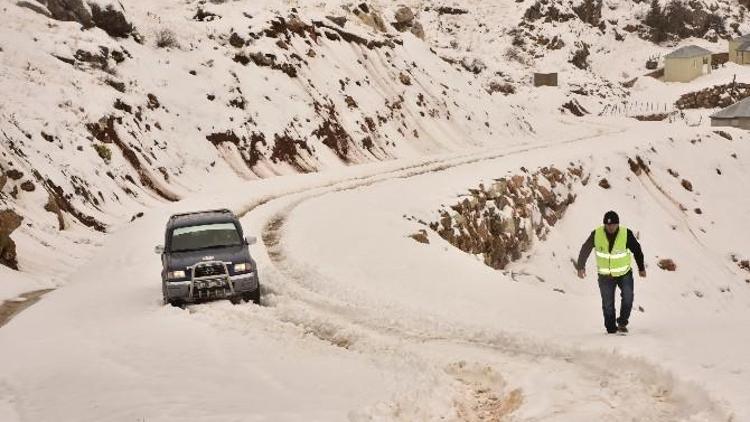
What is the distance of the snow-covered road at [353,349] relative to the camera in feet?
26.0

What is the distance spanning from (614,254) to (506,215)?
1500 centimetres

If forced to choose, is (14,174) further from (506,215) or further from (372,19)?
(372,19)

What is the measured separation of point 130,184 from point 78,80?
19.1ft

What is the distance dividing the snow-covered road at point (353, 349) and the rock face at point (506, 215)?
343 centimetres

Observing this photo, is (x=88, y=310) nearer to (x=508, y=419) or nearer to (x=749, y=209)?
(x=508, y=419)

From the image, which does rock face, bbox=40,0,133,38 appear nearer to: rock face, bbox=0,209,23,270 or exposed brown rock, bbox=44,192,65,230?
exposed brown rock, bbox=44,192,65,230

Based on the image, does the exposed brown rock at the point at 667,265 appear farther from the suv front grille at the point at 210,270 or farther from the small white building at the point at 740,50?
the small white building at the point at 740,50

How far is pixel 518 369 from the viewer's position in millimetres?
9383

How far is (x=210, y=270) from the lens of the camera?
43.0ft

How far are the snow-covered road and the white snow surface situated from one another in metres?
0.05

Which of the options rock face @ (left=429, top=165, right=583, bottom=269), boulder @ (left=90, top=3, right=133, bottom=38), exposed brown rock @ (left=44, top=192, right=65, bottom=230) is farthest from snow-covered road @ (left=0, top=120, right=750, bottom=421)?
boulder @ (left=90, top=3, right=133, bottom=38)

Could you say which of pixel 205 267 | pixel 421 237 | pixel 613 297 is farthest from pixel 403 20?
pixel 613 297

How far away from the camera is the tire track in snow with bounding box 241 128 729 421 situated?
25.7 ft

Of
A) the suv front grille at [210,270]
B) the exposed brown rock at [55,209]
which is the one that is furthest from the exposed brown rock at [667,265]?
the exposed brown rock at [55,209]
